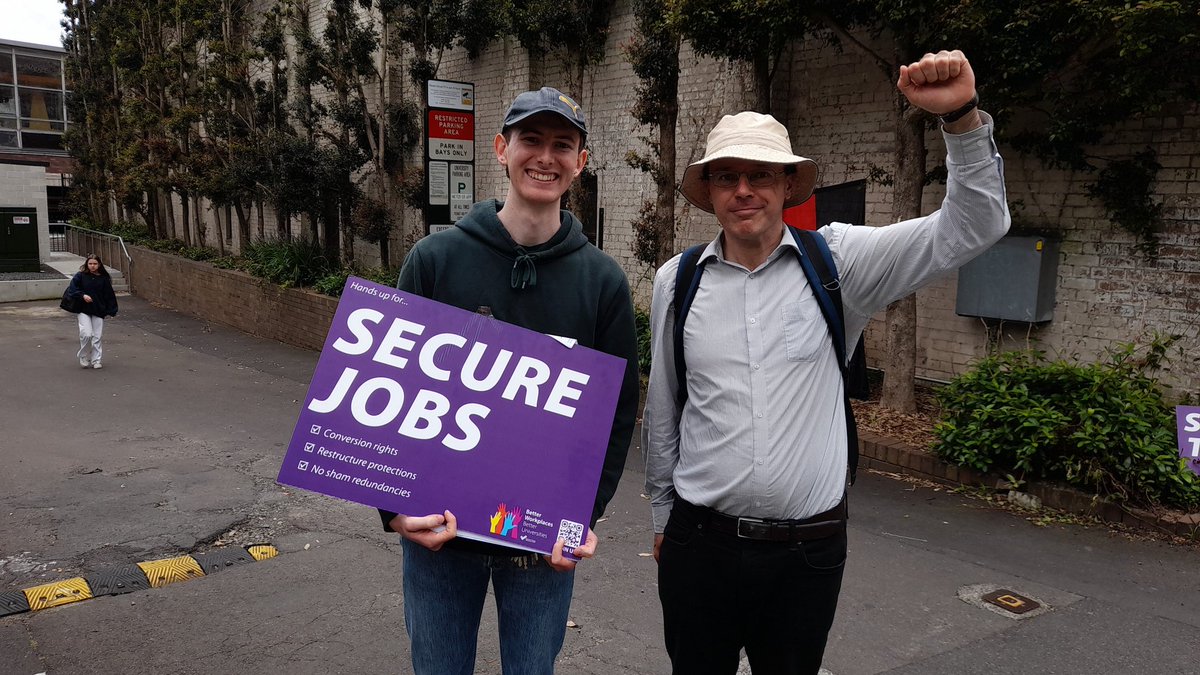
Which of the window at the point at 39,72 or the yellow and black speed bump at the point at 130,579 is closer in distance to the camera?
the yellow and black speed bump at the point at 130,579

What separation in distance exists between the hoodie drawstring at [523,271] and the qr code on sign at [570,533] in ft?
2.23

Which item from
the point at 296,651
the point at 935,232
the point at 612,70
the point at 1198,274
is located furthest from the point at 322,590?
the point at 612,70

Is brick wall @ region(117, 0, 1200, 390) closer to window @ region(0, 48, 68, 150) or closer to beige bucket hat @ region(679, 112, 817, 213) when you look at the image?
beige bucket hat @ region(679, 112, 817, 213)

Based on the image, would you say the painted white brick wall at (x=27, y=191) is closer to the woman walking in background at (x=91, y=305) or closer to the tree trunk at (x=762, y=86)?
the woman walking in background at (x=91, y=305)

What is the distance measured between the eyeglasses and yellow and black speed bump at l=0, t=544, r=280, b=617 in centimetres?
422

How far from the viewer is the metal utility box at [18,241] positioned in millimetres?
24562

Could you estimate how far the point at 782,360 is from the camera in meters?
2.45

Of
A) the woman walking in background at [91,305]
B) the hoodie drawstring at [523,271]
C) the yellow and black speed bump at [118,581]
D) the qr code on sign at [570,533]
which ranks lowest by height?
the yellow and black speed bump at [118,581]

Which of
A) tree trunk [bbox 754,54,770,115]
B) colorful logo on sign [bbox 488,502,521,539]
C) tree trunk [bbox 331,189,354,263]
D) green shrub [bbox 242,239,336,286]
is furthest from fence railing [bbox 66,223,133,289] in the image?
colorful logo on sign [bbox 488,502,521,539]

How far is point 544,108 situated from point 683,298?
27.1 inches

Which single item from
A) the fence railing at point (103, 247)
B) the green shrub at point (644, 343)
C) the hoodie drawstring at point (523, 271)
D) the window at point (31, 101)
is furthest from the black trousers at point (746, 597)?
the window at point (31, 101)

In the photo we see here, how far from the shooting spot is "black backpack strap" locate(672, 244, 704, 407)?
2584 millimetres

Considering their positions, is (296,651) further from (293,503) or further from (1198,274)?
(1198,274)

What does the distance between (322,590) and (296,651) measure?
77 centimetres
